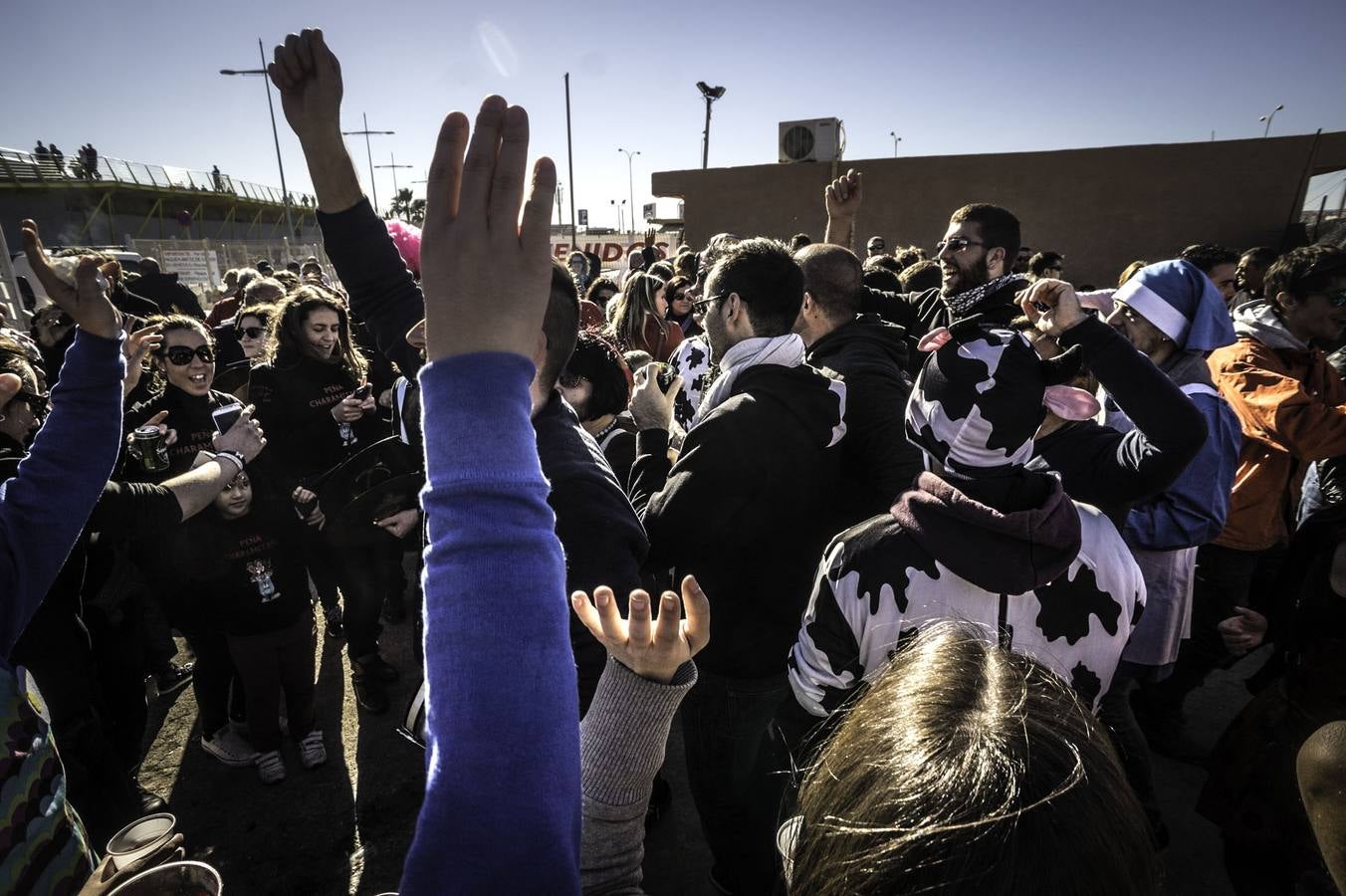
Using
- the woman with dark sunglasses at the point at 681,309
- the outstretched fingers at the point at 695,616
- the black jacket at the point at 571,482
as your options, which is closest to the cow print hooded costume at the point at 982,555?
the black jacket at the point at 571,482

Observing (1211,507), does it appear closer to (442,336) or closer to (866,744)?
(866,744)

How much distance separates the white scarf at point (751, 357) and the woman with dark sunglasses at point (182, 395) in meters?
2.76

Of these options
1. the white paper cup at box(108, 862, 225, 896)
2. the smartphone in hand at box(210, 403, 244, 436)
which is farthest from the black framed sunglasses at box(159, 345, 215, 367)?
the white paper cup at box(108, 862, 225, 896)

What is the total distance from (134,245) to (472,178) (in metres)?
22.2

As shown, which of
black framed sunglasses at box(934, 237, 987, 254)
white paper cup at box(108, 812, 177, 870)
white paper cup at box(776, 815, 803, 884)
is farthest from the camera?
black framed sunglasses at box(934, 237, 987, 254)

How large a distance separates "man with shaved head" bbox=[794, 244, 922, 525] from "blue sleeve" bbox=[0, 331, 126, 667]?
2.20 m

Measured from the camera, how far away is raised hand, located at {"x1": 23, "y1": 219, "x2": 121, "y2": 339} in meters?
1.54

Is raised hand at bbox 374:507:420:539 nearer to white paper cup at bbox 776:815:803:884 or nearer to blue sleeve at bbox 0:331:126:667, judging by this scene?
blue sleeve at bbox 0:331:126:667

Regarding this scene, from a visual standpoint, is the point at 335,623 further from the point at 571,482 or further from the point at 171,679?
the point at 571,482

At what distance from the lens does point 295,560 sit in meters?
3.21

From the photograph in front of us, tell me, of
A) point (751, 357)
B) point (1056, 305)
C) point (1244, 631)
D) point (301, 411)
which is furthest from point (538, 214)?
point (301, 411)

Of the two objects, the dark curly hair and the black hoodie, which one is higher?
the dark curly hair

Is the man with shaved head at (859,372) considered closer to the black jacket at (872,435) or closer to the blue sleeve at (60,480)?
the black jacket at (872,435)

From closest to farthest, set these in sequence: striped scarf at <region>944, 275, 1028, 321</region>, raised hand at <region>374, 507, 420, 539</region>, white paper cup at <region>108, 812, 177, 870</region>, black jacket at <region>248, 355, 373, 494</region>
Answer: white paper cup at <region>108, 812, 177, 870</region>
raised hand at <region>374, 507, 420, 539</region>
striped scarf at <region>944, 275, 1028, 321</region>
black jacket at <region>248, 355, 373, 494</region>
